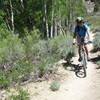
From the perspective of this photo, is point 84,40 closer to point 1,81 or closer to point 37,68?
point 37,68

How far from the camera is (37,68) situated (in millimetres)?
8180

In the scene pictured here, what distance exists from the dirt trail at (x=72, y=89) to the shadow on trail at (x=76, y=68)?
0.18m

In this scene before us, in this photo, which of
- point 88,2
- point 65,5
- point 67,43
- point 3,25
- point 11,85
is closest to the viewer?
point 11,85

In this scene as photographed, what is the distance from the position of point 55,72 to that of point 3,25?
1611 cm

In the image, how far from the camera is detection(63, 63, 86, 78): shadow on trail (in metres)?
8.52

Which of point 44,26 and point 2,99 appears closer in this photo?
point 2,99

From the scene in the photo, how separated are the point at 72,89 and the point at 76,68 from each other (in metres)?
1.94

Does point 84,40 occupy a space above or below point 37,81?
above

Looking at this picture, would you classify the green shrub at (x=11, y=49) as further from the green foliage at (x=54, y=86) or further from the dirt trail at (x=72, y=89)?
the green foliage at (x=54, y=86)

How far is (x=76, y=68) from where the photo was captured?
9.25 m

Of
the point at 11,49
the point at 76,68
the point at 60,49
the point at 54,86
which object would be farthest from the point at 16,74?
the point at 60,49

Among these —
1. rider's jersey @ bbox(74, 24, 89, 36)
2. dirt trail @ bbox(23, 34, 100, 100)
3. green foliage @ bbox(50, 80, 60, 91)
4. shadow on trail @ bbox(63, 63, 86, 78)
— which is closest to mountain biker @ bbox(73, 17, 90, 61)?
rider's jersey @ bbox(74, 24, 89, 36)

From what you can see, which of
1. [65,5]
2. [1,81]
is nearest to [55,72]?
[1,81]

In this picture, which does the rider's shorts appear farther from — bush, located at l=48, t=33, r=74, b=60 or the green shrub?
the green shrub
